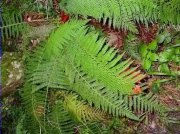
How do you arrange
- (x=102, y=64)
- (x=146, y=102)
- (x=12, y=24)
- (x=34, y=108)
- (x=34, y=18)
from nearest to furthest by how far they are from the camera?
(x=102, y=64)
(x=146, y=102)
(x=34, y=108)
(x=12, y=24)
(x=34, y=18)

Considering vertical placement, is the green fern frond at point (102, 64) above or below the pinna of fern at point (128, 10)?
below

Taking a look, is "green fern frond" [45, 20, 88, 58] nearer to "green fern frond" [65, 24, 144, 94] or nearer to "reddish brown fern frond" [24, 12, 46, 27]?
"green fern frond" [65, 24, 144, 94]

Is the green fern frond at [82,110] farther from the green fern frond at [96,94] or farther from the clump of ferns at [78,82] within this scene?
the green fern frond at [96,94]

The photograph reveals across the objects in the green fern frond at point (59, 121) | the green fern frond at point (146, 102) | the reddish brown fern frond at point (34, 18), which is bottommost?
the green fern frond at point (59, 121)

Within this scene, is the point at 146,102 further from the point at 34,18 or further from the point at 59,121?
the point at 34,18

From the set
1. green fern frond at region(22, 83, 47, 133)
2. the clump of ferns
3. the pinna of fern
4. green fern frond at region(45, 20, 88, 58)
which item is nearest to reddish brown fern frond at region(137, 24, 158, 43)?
the pinna of fern

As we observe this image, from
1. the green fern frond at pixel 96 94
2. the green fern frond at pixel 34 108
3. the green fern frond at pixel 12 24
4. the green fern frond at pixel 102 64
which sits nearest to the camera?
the green fern frond at pixel 102 64

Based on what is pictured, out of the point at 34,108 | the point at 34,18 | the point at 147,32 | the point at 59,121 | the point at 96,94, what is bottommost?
the point at 59,121

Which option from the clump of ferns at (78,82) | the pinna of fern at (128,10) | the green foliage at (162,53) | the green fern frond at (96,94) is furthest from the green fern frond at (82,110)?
the pinna of fern at (128,10)

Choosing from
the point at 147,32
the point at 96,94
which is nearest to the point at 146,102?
the point at 96,94
